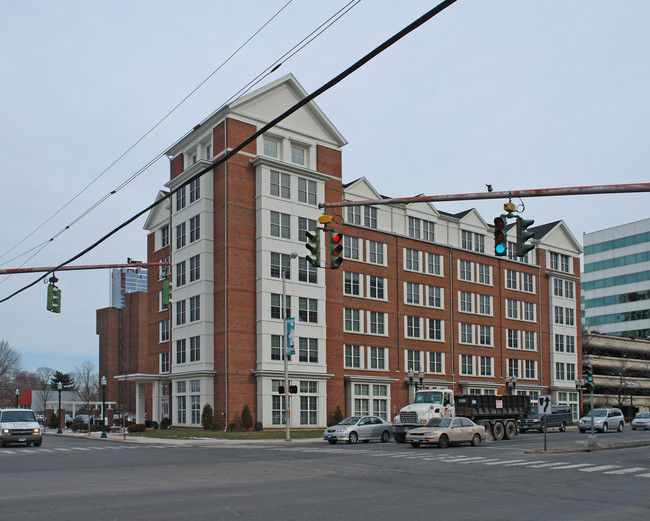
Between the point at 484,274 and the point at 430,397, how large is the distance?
3352 cm

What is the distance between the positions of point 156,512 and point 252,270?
121 feet

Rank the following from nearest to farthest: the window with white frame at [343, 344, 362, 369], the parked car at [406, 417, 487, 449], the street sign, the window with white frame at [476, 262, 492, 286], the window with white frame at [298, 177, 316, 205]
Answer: the street sign → the parked car at [406, 417, 487, 449] → the window with white frame at [298, 177, 316, 205] → the window with white frame at [343, 344, 362, 369] → the window with white frame at [476, 262, 492, 286]

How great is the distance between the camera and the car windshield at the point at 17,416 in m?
35.2

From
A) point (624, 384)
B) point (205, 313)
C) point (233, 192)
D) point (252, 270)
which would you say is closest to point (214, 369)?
point (205, 313)

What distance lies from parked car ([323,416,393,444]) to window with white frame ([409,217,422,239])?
26.1 meters

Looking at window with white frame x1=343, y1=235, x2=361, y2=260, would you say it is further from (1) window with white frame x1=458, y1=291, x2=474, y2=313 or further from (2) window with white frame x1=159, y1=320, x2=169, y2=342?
(2) window with white frame x1=159, y1=320, x2=169, y2=342

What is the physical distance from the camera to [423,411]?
36.5 meters

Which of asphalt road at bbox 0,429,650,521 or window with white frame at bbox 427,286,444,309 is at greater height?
window with white frame at bbox 427,286,444,309

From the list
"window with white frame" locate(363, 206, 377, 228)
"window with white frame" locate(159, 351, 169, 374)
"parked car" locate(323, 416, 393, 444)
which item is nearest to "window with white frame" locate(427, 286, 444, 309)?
"window with white frame" locate(363, 206, 377, 228)

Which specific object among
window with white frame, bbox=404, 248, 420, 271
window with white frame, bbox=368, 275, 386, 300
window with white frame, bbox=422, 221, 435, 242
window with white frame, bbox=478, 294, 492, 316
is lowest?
window with white frame, bbox=478, 294, 492, 316

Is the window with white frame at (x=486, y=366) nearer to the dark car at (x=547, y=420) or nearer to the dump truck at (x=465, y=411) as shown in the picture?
the dark car at (x=547, y=420)

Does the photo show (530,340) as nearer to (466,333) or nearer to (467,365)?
(466,333)

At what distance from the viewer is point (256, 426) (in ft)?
155

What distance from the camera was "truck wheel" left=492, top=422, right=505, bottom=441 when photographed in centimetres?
3934
